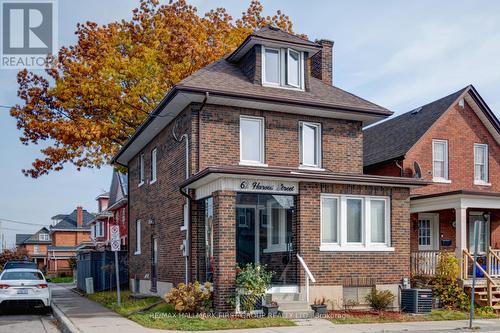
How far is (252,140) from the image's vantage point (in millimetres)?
19375

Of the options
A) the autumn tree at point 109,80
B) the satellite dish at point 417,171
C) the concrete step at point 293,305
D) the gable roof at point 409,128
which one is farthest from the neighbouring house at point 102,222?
the concrete step at point 293,305

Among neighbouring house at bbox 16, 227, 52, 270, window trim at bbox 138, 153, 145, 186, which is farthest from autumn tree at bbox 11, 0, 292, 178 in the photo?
neighbouring house at bbox 16, 227, 52, 270

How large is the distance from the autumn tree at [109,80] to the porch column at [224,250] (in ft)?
42.5

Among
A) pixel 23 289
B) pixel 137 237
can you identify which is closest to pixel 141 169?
pixel 137 237

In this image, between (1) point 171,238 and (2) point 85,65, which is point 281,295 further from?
(2) point 85,65

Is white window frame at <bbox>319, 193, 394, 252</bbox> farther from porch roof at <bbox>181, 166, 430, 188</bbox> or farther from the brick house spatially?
porch roof at <bbox>181, 166, 430, 188</bbox>

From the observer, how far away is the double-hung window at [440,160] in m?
24.5

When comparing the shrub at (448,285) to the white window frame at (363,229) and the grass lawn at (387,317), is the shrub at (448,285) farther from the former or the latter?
the white window frame at (363,229)

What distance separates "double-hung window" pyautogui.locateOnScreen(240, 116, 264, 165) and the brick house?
0.04m

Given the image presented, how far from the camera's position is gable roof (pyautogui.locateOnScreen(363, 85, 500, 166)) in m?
24.5

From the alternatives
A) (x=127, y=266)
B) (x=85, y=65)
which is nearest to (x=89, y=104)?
(x=85, y=65)

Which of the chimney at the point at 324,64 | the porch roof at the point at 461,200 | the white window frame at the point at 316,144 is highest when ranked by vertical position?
the chimney at the point at 324,64

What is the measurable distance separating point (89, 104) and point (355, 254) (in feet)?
53.3

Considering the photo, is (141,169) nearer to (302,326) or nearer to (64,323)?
(64,323)
